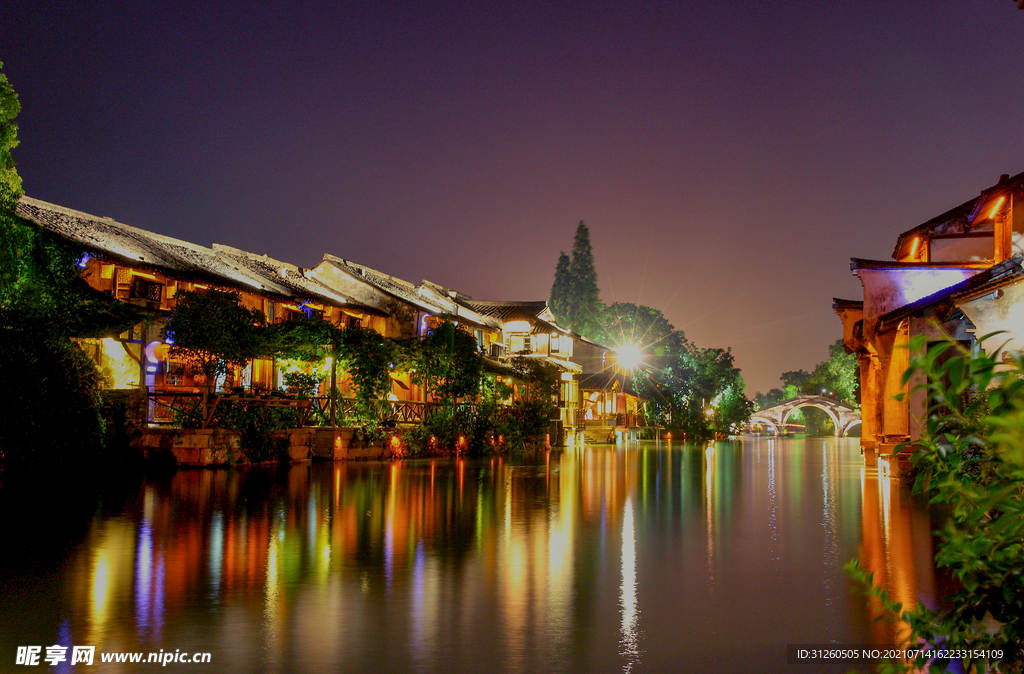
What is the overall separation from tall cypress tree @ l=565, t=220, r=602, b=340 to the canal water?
67993 millimetres

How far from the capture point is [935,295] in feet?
52.5

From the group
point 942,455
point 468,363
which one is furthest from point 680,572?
point 468,363

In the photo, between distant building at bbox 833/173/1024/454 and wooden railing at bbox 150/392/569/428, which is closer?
distant building at bbox 833/173/1024/454

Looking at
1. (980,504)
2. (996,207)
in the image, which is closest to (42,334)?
(980,504)

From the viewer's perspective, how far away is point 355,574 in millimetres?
7742

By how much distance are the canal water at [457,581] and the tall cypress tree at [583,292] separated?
6799cm

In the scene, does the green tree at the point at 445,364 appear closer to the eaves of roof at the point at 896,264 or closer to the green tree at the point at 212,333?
the green tree at the point at 212,333

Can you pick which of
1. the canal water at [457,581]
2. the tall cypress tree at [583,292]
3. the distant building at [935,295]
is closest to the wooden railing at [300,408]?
the canal water at [457,581]

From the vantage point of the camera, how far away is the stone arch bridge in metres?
91.5

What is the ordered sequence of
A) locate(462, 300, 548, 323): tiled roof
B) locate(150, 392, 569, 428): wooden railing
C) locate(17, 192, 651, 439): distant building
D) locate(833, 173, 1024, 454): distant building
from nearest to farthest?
1. locate(833, 173, 1024, 454): distant building
2. locate(150, 392, 569, 428): wooden railing
3. locate(17, 192, 651, 439): distant building
4. locate(462, 300, 548, 323): tiled roof

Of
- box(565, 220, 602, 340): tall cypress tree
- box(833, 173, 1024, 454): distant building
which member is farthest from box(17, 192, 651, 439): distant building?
box(565, 220, 602, 340): tall cypress tree

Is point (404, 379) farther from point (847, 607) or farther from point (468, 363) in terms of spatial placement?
point (847, 607)

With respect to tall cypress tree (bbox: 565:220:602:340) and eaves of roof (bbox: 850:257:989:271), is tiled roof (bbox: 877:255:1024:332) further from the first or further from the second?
tall cypress tree (bbox: 565:220:602:340)

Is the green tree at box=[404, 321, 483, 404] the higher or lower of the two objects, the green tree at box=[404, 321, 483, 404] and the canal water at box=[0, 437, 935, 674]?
the higher
